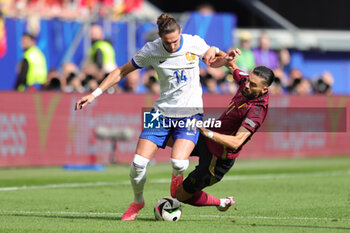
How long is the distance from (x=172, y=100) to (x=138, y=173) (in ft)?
3.00

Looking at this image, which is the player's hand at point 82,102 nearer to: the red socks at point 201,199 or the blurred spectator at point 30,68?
the red socks at point 201,199

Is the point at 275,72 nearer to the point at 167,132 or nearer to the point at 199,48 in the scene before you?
the point at 199,48

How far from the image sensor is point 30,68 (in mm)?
17844

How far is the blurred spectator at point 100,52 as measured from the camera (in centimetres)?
1883

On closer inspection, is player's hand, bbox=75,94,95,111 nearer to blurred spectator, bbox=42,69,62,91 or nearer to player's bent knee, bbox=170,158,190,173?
player's bent knee, bbox=170,158,190,173

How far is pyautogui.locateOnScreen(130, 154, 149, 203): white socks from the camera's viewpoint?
31.2 ft

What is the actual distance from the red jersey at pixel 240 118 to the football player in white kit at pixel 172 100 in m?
0.35

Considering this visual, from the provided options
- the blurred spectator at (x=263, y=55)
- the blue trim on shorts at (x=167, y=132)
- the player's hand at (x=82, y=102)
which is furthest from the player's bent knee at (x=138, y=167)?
the blurred spectator at (x=263, y=55)

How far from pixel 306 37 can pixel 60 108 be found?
1571cm

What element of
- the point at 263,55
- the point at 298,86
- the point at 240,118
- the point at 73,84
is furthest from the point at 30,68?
the point at 240,118

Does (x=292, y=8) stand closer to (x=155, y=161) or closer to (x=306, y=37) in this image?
(x=306, y=37)

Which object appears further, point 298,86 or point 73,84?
point 298,86

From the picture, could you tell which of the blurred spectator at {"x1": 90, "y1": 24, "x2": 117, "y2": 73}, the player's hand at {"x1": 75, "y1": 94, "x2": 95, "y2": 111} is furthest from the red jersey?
the blurred spectator at {"x1": 90, "y1": 24, "x2": 117, "y2": 73}

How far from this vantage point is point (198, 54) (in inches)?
383
